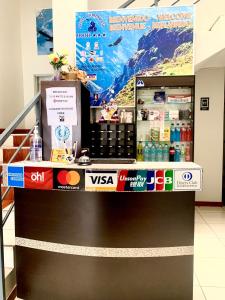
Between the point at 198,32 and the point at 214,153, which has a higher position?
the point at 198,32

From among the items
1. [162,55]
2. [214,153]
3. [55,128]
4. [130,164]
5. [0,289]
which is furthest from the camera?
[214,153]

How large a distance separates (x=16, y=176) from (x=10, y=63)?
15.1 ft

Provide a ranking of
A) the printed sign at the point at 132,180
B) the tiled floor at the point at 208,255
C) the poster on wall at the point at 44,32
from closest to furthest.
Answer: the printed sign at the point at 132,180 → the tiled floor at the point at 208,255 → the poster on wall at the point at 44,32

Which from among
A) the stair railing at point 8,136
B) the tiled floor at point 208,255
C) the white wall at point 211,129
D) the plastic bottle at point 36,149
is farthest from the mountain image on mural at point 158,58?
the tiled floor at point 208,255

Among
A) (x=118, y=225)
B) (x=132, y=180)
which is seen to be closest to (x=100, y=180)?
(x=132, y=180)

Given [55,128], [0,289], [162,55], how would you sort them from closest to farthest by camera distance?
[0,289] < [55,128] < [162,55]

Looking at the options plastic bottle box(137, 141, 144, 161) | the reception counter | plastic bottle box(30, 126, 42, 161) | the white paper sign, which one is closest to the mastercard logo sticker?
the reception counter

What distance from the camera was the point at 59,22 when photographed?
3900 mm

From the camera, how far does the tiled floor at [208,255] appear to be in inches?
106

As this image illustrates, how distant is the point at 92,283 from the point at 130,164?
1.01 meters

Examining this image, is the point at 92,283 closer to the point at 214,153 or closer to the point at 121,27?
the point at 121,27

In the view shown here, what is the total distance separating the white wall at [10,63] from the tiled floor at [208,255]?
10.5 feet

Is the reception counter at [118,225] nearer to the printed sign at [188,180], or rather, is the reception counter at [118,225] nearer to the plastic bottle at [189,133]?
the printed sign at [188,180]

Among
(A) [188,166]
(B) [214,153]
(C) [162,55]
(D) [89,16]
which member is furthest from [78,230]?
(B) [214,153]
